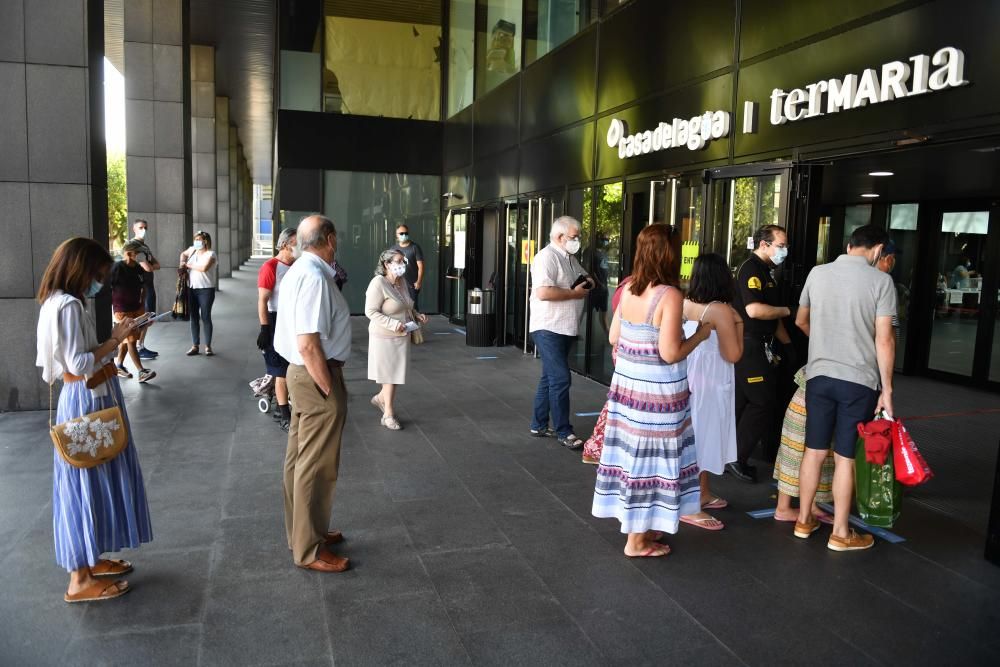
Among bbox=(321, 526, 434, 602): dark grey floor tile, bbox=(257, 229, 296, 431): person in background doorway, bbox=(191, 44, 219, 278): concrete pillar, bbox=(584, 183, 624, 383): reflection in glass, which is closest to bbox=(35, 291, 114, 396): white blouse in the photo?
bbox=(321, 526, 434, 602): dark grey floor tile

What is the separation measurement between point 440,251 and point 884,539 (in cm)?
1285

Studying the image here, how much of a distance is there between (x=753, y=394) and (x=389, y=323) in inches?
115

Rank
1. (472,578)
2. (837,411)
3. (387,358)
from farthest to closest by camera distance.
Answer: (387,358) < (837,411) < (472,578)

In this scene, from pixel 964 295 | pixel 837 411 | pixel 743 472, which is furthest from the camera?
pixel 964 295

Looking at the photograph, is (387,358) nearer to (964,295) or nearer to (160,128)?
(964,295)

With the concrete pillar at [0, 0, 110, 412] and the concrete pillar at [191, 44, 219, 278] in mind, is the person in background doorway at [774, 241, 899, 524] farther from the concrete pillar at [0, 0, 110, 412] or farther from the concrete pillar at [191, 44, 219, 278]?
the concrete pillar at [191, 44, 219, 278]

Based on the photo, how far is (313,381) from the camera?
3584 mm

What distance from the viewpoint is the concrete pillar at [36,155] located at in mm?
6809

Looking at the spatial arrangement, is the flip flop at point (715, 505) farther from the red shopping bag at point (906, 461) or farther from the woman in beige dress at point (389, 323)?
the woman in beige dress at point (389, 323)

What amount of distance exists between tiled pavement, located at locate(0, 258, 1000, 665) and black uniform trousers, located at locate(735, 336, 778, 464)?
1.17 feet

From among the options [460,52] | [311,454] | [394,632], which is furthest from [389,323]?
[460,52]

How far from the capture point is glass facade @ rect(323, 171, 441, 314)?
15.9 metres

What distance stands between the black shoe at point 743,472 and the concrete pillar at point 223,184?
29.9 metres

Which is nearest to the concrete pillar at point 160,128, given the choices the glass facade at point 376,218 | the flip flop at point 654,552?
the glass facade at point 376,218
